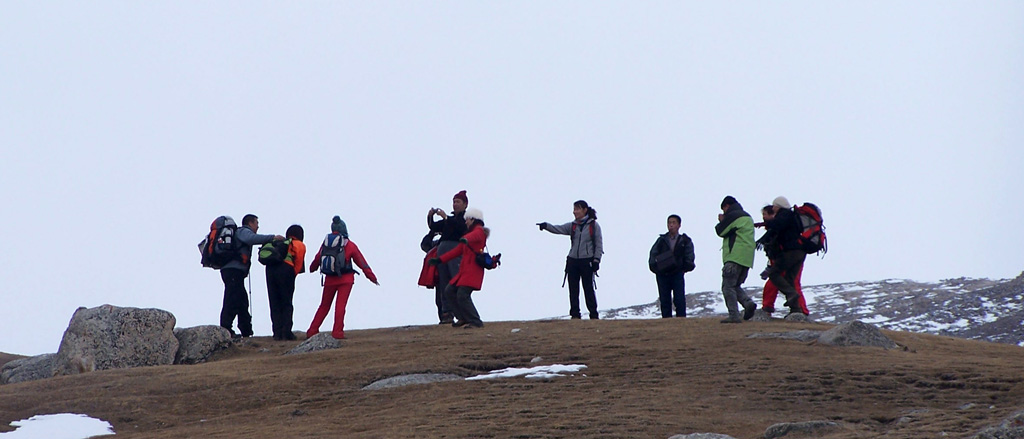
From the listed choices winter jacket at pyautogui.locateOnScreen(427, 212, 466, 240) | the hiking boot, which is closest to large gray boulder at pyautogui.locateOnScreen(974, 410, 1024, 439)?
the hiking boot

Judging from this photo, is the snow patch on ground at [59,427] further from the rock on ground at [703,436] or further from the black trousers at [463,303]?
the black trousers at [463,303]

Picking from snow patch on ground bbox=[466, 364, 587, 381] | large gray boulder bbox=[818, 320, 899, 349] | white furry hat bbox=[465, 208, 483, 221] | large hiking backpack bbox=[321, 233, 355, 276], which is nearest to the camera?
snow patch on ground bbox=[466, 364, 587, 381]

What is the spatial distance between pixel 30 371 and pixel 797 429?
11.5 meters

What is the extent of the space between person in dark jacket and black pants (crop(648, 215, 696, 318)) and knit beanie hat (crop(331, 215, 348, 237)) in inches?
208

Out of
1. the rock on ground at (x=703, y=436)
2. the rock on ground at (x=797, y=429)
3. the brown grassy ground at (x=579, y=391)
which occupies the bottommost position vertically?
the rock on ground at (x=797, y=429)

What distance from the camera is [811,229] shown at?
15.0 metres

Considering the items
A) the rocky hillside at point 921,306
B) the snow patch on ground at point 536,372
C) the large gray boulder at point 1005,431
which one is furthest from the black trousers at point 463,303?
the rocky hillside at point 921,306

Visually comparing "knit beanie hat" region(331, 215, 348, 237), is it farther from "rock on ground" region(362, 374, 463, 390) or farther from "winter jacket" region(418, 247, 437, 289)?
"rock on ground" region(362, 374, 463, 390)

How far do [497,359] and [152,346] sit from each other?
567cm

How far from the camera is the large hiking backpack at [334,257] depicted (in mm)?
15188

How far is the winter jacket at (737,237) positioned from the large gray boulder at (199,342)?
25.2 ft

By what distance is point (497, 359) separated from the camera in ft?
40.5

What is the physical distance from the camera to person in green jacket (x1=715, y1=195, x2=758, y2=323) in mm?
14445

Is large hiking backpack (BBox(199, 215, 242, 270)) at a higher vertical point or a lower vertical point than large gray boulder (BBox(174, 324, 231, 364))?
higher
